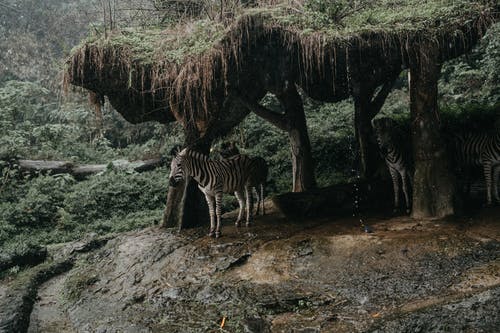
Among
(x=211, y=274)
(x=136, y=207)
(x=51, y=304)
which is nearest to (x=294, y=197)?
(x=211, y=274)

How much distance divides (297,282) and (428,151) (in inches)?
154

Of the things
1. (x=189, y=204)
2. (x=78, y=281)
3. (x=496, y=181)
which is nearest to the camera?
(x=78, y=281)

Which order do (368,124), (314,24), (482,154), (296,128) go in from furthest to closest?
(368,124) < (296,128) < (482,154) < (314,24)

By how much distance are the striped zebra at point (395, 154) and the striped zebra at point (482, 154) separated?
52.9 inches

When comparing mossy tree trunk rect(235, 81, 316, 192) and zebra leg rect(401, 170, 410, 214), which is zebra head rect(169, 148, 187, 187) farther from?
zebra leg rect(401, 170, 410, 214)

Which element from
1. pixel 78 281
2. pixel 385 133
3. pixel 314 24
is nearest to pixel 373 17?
pixel 314 24

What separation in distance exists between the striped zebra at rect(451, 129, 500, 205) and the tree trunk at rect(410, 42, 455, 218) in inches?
49.8

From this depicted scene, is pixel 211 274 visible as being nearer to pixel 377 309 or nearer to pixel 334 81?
pixel 377 309

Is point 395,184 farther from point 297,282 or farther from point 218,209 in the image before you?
point 297,282

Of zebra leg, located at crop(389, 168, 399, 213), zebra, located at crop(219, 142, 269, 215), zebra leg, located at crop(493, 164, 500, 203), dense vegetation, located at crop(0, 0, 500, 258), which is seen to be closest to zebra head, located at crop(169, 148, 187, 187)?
zebra, located at crop(219, 142, 269, 215)

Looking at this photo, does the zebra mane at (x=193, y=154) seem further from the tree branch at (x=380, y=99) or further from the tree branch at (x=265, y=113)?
the tree branch at (x=380, y=99)

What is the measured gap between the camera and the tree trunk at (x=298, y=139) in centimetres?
1255

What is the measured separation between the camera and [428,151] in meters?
9.84

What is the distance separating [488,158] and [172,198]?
279 inches
